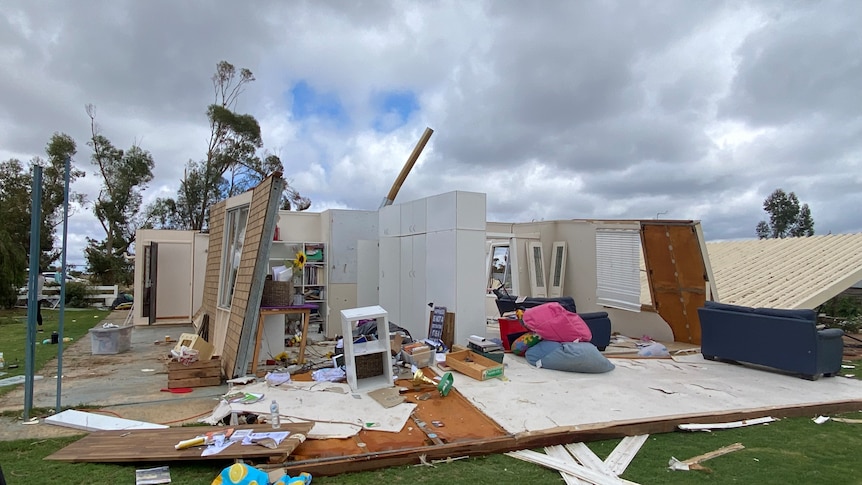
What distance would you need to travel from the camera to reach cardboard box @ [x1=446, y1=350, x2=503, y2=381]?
5434 mm

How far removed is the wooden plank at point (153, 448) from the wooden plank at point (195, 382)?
180 centimetres

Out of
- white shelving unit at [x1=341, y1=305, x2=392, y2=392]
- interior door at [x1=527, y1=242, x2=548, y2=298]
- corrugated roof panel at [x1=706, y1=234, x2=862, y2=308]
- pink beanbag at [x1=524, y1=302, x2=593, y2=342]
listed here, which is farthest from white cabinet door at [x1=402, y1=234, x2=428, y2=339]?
corrugated roof panel at [x1=706, y1=234, x2=862, y2=308]

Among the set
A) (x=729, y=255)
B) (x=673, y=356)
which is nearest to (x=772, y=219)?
(x=729, y=255)

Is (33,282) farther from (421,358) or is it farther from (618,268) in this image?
(618,268)

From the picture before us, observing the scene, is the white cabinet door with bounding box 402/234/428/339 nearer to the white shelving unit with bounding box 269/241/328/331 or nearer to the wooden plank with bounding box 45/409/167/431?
the white shelving unit with bounding box 269/241/328/331

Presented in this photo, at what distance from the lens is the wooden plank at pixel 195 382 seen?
5508mm

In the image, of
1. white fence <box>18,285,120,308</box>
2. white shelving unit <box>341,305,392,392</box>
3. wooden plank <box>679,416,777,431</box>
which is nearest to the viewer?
wooden plank <box>679,416,777,431</box>

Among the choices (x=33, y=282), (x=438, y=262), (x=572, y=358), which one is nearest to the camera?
(x=33, y=282)

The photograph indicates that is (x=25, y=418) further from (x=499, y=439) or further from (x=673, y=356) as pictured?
(x=673, y=356)

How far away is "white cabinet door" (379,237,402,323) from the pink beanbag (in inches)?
120

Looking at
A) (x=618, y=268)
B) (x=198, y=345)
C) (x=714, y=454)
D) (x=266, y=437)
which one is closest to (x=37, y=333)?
(x=198, y=345)

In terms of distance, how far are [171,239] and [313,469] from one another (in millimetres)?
11204

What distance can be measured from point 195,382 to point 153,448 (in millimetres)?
2467

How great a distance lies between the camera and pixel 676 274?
8.60 m
